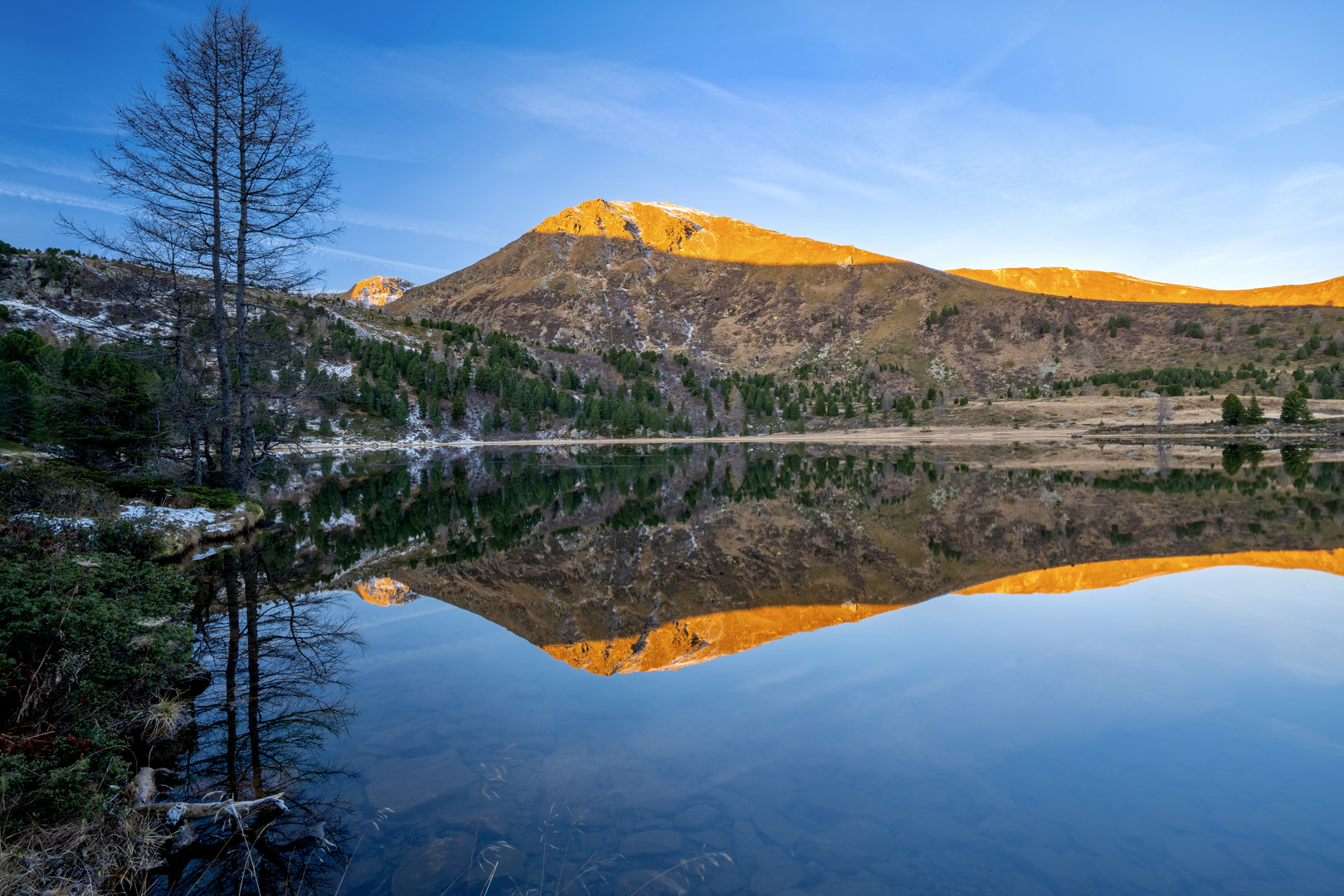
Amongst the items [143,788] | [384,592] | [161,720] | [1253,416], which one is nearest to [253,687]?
[161,720]

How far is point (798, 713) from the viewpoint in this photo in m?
7.63

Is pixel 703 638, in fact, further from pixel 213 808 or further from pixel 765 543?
pixel 765 543

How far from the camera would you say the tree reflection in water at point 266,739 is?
189 inches

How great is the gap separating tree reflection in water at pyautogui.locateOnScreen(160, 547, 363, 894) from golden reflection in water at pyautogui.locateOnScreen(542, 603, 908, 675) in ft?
11.3

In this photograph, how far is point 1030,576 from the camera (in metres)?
14.1

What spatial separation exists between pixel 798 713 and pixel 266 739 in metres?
5.91

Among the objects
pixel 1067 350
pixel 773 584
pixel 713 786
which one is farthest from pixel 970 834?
pixel 1067 350

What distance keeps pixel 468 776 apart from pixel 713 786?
2370 millimetres

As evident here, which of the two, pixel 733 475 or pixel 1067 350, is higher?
pixel 1067 350

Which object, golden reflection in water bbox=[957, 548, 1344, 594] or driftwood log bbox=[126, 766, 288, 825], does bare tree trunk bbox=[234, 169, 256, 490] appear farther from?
golden reflection in water bbox=[957, 548, 1344, 594]

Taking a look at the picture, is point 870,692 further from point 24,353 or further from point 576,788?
point 24,353

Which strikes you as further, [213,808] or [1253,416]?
[1253,416]

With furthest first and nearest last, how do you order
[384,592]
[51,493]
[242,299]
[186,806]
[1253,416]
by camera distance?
[1253,416] → [242,299] → [384,592] → [51,493] → [186,806]

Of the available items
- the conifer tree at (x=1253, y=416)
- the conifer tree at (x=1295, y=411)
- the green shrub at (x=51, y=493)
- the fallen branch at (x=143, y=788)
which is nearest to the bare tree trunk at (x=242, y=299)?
the green shrub at (x=51, y=493)
